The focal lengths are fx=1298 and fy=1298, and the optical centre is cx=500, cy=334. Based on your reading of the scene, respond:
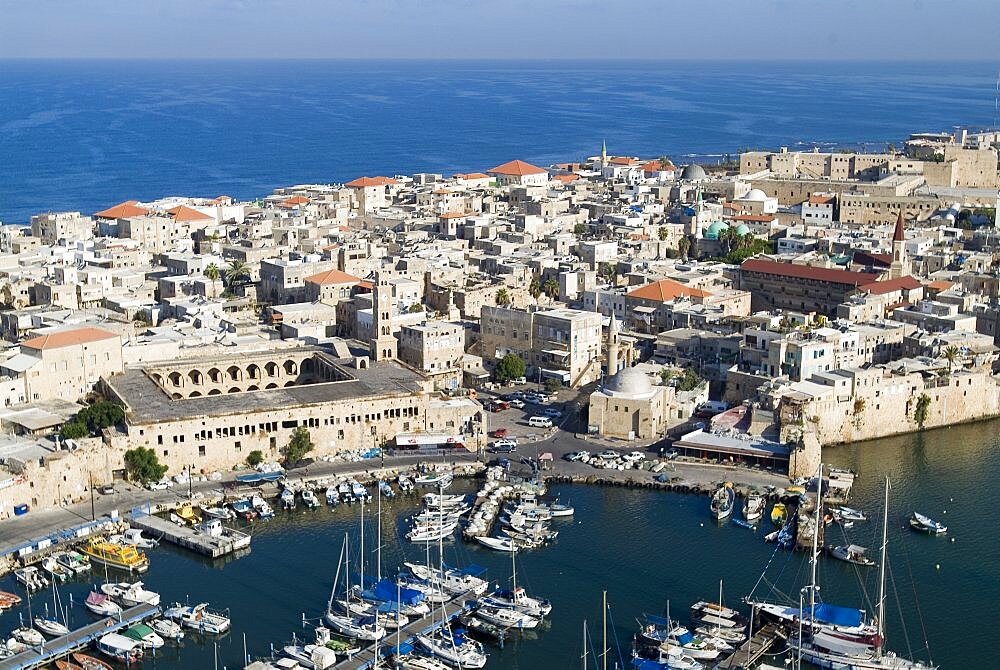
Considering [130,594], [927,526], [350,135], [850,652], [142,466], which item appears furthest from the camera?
[350,135]

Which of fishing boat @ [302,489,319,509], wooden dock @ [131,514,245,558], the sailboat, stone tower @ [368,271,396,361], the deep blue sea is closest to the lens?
the sailboat

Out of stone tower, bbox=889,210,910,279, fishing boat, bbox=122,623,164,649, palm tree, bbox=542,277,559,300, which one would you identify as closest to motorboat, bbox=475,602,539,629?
fishing boat, bbox=122,623,164,649

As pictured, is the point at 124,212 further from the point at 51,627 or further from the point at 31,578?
the point at 51,627

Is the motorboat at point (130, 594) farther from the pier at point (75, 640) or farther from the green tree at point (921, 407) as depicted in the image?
the green tree at point (921, 407)

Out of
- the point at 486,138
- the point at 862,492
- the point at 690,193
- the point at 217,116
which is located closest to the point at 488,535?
the point at 862,492

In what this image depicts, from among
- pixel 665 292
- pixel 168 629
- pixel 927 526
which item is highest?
pixel 665 292

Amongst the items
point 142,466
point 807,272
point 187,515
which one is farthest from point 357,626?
point 807,272

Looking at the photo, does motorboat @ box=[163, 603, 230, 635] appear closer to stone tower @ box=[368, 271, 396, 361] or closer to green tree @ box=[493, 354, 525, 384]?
stone tower @ box=[368, 271, 396, 361]
